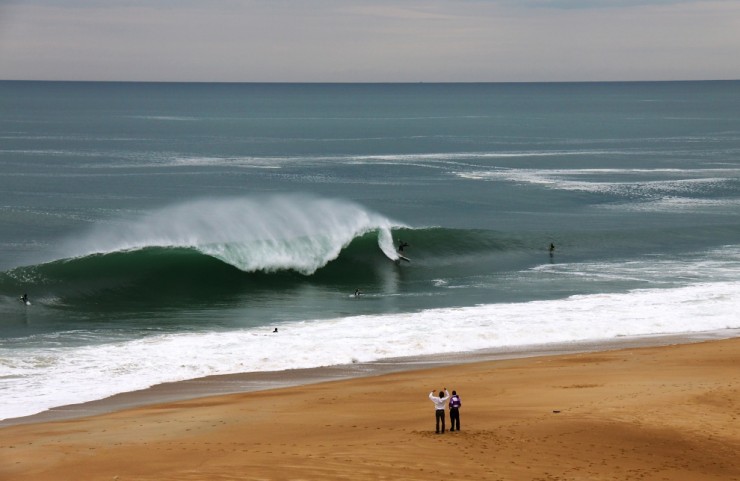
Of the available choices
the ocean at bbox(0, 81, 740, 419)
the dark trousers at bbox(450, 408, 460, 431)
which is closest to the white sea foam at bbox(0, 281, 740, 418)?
the ocean at bbox(0, 81, 740, 419)

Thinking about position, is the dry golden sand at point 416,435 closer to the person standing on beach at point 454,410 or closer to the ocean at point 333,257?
the person standing on beach at point 454,410

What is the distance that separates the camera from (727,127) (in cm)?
13038

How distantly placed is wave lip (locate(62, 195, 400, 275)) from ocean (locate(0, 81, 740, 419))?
163 millimetres

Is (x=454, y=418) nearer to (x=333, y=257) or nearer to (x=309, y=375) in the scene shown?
(x=309, y=375)

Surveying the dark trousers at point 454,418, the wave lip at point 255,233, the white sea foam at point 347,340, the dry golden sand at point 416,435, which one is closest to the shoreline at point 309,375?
the white sea foam at point 347,340

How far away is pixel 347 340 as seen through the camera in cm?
2811

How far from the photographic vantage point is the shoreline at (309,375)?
2141cm

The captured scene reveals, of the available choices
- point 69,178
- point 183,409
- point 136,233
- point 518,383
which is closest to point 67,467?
point 183,409

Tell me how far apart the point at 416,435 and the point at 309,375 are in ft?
22.5

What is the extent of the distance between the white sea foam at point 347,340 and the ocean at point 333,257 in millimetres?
90

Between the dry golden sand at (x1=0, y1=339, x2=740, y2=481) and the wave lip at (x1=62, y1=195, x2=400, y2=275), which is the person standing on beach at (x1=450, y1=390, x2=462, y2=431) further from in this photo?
the wave lip at (x1=62, y1=195, x2=400, y2=275)

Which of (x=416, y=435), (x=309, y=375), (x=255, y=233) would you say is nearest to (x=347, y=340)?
(x=309, y=375)

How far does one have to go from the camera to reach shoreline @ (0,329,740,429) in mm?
21406

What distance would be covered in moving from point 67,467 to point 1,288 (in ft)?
64.6
